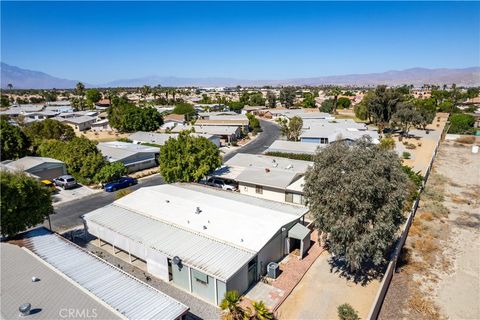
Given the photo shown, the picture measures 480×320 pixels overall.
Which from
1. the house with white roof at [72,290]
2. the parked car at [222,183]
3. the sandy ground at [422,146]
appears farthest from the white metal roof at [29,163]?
the sandy ground at [422,146]

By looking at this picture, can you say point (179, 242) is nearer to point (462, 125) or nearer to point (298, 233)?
point (298, 233)

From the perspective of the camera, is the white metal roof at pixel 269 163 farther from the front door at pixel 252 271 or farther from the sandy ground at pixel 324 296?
the front door at pixel 252 271

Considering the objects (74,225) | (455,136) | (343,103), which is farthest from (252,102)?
(74,225)

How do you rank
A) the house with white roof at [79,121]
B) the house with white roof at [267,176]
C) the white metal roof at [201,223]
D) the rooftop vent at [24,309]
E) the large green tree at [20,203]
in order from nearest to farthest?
1. the rooftop vent at [24,309]
2. the white metal roof at [201,223]
3. the large green tree at [20,203]
4. the house with white roof at [267,176]
5. the house with white roof at [79,121]

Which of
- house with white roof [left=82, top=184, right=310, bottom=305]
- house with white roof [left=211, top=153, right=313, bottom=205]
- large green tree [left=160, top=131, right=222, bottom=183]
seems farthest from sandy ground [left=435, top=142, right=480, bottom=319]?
large green tree [left=160, top=131, right=222, bottom=183]

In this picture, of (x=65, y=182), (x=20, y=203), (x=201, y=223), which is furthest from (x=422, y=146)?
(x=20, y=203)
